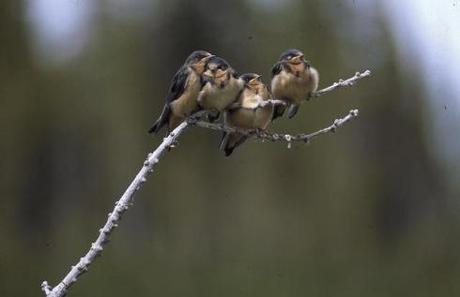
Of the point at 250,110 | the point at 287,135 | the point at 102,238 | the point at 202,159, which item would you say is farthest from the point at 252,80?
the point at 202,159

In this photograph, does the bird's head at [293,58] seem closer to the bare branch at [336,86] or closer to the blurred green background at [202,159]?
the bare branch at [336,86]

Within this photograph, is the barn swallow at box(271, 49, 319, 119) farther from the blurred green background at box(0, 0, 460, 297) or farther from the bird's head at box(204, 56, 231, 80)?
the blurred green background at box(0, 0, 460, 297)

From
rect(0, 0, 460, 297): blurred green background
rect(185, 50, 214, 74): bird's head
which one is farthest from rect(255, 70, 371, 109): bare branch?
rect(0, 0, 460, 297): blurred green background

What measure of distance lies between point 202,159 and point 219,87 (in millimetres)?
3812

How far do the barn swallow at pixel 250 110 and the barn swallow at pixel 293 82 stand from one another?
1.6 inches

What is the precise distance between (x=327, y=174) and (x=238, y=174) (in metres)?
0.48

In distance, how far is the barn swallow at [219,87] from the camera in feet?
8.63

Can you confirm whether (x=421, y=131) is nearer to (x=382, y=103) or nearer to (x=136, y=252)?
(x=382, y=103)

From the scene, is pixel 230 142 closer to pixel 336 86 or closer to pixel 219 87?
pixel 219 87

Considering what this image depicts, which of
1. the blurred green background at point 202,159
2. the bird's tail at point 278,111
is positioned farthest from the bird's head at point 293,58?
the blurred green background at point 202,159

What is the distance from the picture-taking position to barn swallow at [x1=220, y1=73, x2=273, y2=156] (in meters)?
2.73

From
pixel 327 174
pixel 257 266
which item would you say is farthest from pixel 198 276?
pixel 327 174

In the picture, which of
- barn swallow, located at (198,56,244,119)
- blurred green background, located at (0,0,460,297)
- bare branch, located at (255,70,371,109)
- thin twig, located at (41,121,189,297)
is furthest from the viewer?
blurred green background, located at (0,0,460,297)

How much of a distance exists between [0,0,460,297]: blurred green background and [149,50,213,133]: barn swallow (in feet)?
10.4
